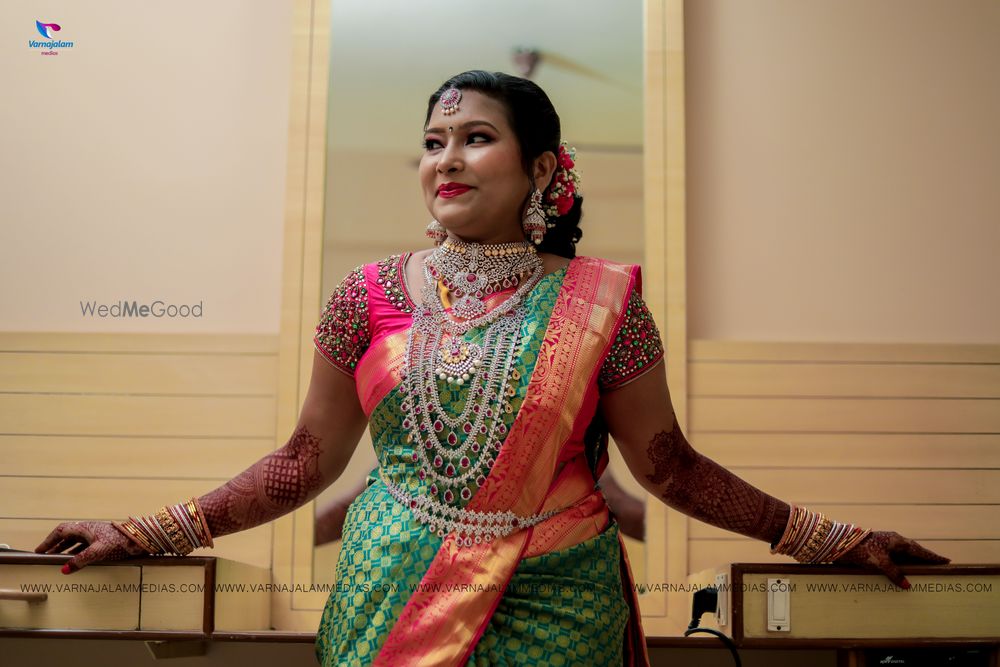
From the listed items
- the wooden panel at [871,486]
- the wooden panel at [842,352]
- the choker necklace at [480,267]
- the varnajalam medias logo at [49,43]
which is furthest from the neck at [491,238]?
the varnajalam medias logo at [49,43]

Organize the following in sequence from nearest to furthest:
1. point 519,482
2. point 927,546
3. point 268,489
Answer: point 519,482, point 268,489, point 927,546

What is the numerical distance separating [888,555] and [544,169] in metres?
0.92

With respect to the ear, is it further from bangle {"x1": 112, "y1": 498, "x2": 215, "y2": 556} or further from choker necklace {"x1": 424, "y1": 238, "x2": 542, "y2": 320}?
bangle {"x1": 112, "y1": 498, "x2": 215, "y2": 556}

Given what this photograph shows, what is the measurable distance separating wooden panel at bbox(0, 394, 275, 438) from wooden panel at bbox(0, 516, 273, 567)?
19 cm

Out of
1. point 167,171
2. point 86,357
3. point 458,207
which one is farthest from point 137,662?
point 458,207

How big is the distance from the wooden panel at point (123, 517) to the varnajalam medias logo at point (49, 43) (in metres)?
1.22

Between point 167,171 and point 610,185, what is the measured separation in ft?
3.87

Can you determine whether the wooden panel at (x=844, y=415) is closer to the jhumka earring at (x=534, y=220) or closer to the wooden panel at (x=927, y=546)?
the wooden panel at (x=927, y=546)

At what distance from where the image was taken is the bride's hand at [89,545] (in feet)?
5.59

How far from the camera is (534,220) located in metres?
1.70

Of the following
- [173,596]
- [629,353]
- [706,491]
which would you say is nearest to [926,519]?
[706,491]

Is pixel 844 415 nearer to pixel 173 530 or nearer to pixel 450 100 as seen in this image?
pixel 450 100

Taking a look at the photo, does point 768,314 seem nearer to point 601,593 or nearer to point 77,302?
point 601,593

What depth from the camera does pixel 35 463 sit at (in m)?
2.61
